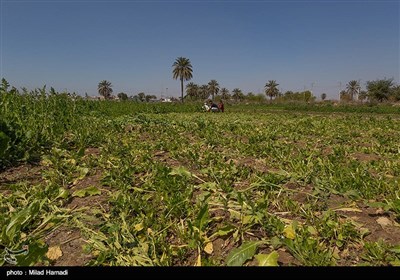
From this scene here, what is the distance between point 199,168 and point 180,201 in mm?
1366

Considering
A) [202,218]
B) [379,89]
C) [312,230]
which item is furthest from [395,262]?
[379,89]

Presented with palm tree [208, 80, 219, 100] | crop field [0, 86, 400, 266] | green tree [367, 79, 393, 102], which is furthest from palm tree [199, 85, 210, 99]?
crop field [0, 86, 400, 266]

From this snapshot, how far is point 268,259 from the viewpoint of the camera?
179 cm

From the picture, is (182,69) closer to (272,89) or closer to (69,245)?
(272,89)

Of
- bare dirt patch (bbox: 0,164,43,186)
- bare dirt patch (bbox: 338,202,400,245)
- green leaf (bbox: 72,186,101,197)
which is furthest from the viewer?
bare dirt patch (bbox: 0,164,43,186)

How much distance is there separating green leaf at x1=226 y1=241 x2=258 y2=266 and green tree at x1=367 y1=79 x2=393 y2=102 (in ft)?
243

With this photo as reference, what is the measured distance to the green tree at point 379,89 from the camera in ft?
204

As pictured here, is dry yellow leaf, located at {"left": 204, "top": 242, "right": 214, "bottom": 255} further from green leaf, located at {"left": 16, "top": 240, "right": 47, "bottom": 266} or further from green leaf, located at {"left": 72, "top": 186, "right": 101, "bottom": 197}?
green leaf, located at {"left": 72, "top": 186, "right": 101, "bottom": 197}

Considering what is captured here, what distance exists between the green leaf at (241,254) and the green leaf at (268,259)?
0.21 ft

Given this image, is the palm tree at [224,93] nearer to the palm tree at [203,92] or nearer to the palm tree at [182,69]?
the palm tree at [203,92]

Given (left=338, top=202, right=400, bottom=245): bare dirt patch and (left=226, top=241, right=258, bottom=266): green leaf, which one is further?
(left=338, top=202, right=400, bottom=245): bare dirt patch

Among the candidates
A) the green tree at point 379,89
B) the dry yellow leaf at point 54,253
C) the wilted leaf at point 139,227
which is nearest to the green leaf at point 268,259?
the wilted leaf at point 139,227

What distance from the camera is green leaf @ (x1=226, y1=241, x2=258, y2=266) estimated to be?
6.08ft

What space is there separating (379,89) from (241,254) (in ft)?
248
